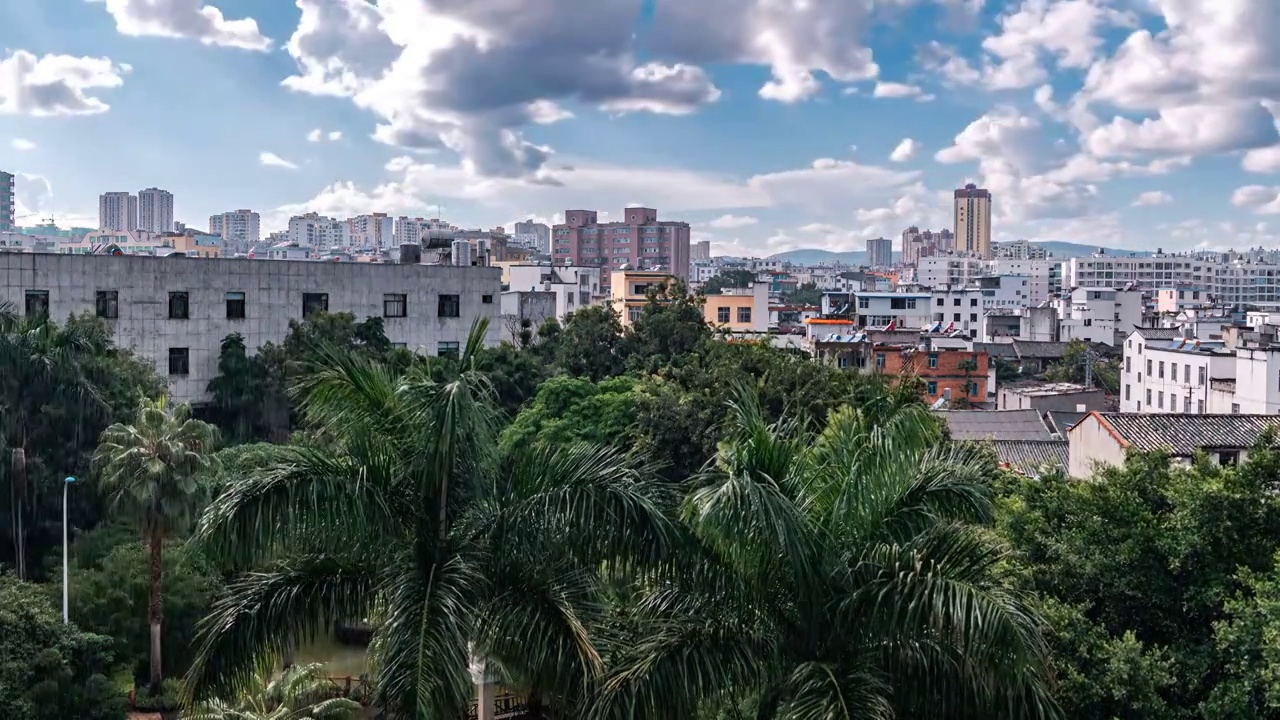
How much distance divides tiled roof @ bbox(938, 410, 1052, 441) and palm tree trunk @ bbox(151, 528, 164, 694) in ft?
74.5

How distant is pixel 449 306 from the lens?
45.7 m

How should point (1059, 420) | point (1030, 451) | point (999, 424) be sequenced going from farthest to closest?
1. point (1059, 420)
2. point (999, 424)
3. point (1030, 451)

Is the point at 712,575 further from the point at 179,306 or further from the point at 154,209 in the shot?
the point at 154,209

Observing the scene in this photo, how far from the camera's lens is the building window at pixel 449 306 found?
4547 centimetres

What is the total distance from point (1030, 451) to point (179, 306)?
1088 inches

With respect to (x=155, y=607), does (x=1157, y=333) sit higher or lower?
higher

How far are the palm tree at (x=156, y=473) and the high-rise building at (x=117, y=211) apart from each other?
16203 centimetres

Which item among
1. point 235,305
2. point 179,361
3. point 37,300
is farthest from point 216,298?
point 37,300

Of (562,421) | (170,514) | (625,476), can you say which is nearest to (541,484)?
(625,476)

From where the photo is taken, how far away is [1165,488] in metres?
11.9

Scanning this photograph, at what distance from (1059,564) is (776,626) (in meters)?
4.16

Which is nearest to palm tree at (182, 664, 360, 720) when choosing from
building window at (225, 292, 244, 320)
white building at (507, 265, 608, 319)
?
building window at (225, 292, 244, 320)

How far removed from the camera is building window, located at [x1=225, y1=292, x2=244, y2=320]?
40.8 metres

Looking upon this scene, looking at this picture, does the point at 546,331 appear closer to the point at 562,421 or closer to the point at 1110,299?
the point at 562,421
